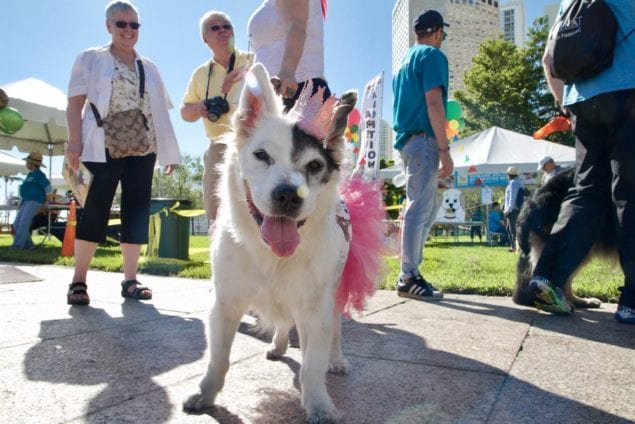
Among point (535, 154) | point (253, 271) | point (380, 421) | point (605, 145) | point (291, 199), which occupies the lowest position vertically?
point (380, 421)

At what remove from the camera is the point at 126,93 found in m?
3.87

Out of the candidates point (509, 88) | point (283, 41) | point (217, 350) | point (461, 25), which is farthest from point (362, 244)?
point (461, 25)

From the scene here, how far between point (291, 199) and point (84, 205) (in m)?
2.67

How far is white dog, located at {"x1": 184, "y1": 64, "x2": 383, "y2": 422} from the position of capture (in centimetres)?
184

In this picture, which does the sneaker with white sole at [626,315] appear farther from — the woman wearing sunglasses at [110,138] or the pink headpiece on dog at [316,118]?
the woman wearing sunglasses at [110,138]

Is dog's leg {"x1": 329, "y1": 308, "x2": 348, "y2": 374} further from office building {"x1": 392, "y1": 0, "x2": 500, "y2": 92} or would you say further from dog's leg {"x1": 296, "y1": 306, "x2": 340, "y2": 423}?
office building {"x1": 392, "y1": 0, "x2": 500, "y2": 92}

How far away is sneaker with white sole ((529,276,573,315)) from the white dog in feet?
6.44

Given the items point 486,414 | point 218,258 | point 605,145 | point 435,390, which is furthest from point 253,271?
point 605,145

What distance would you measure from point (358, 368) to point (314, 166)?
1.04 metres

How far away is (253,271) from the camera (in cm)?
194

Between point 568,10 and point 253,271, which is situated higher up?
point 568,10

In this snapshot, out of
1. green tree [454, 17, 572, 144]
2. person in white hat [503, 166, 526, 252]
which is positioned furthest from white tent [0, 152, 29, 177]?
green tree [454, 17, 572, 144]

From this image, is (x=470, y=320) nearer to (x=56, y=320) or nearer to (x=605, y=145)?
(x=605, y=145)

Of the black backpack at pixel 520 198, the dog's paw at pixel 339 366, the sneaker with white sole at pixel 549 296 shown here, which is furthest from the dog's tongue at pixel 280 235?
the black backpack at pixel 520 198
